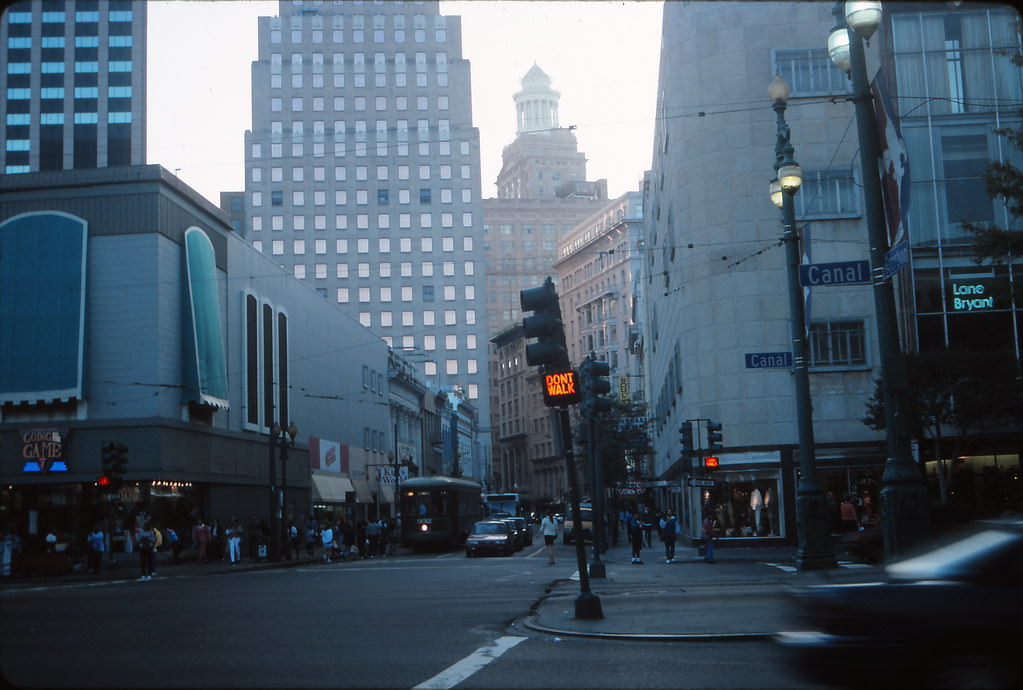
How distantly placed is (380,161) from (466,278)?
1559 cm

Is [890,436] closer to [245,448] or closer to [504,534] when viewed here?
[504,534]

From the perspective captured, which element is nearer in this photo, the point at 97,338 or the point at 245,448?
the point at 97,338

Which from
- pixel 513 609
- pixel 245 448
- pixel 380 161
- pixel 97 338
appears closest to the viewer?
pixel 513 609

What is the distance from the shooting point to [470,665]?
11.5 meters

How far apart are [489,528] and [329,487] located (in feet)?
82.9

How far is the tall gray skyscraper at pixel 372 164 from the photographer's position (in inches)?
4724

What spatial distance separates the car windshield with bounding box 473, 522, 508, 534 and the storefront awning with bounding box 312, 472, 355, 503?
2205cm

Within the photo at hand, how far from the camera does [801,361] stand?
2214 cm

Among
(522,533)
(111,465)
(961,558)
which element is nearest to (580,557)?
(961,558)

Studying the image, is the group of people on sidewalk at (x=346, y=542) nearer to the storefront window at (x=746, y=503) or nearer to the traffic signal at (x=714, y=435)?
the storefront window at (x=746, y=503)

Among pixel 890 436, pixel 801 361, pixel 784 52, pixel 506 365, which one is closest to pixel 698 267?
pixel 784 52

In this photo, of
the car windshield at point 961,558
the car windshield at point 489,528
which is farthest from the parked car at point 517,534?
the car windshield at point 961,558

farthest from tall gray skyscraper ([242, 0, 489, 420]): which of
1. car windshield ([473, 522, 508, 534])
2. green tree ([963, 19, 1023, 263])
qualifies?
green tree ([963, 19, 1023, 263])

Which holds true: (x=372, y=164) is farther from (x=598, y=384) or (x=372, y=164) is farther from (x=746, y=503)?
(x=598, y=384)
